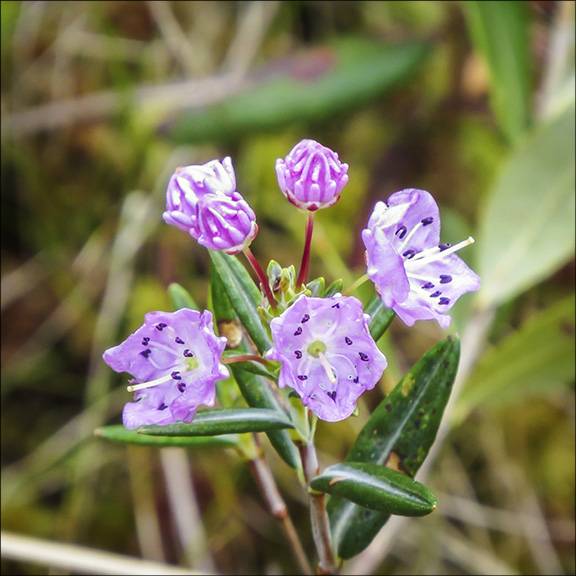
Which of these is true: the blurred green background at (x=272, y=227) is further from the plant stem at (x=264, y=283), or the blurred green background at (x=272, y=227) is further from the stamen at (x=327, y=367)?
the plant stem at (x=264, y=283)

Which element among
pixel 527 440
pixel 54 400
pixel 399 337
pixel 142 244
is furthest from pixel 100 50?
pixel 527 440

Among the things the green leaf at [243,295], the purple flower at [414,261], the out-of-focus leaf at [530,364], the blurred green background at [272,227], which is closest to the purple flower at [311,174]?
the purple flower at [414,261]

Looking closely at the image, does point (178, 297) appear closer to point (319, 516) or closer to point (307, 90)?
point (319, 516)

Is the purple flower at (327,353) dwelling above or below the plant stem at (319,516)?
above

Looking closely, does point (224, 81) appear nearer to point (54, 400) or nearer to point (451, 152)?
point (451, 152)

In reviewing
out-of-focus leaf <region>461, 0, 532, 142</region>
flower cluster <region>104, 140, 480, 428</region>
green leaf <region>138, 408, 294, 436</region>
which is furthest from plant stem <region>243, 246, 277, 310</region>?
out-of-focus leaf <region>461, 0, 532, 142</region>

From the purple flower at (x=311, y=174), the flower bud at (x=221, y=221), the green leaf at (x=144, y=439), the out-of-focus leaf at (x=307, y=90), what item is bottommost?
the green leaf at (x=144, y=439)
